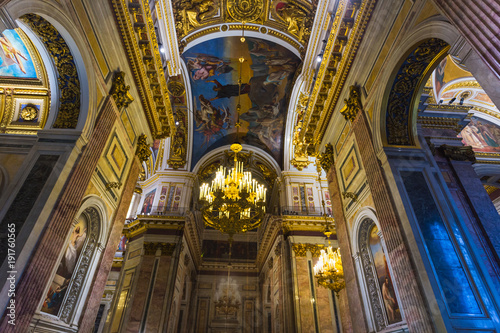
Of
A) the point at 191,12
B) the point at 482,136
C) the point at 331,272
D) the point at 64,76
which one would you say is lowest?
the point at 331,272

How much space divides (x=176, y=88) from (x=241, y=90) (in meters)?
3.39

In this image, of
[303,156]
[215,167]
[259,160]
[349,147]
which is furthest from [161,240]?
[349,147]

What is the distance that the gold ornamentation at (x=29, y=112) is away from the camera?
559 cm

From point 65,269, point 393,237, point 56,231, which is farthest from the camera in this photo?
point 65,269

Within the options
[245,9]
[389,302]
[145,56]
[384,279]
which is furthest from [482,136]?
[145,56]

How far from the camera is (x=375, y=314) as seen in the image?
229 inches

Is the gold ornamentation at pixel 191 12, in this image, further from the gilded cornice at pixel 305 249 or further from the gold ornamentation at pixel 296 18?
the gilded cornice at pixel 305 249

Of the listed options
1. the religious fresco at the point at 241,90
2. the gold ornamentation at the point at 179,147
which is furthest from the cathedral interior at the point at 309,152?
the gold ornamentation at the point at 179,147

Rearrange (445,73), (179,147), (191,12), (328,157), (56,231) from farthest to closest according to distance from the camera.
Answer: (179,147) < (191,12) < (445,73) < (328,157) < (56,231)

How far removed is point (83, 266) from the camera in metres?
5.96

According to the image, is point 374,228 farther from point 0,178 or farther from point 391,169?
point 0,178

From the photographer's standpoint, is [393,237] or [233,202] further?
[233,202]

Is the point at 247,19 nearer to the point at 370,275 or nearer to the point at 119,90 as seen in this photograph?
the point at 119,90

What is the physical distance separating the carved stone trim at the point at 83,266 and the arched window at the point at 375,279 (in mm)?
6273
